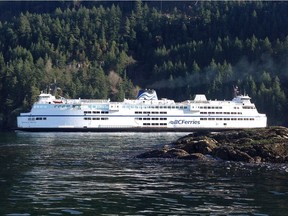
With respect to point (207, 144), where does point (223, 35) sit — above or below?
above

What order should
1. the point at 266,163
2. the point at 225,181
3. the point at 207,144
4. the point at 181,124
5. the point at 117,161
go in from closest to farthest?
the point at 225,181 < the point at 266,163 < the point at 117,161 < the point at 207,144 < the point at 181,124

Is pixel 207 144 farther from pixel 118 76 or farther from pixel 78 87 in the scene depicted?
pixel 118 76

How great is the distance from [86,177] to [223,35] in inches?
6292

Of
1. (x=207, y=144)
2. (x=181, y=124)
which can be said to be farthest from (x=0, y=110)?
(x=207, y=144)

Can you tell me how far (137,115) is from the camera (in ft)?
410

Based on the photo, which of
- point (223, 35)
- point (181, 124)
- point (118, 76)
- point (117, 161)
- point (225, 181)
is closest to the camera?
A: point (225, 181)

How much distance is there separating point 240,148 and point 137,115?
243ft

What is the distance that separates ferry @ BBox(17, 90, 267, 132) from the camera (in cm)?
12188

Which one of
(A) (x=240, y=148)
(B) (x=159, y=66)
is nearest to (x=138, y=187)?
(A) (x=240, y=148)

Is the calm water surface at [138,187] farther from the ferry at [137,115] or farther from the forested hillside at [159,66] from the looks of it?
the forested hillside at [159,66]

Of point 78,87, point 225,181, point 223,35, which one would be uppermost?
point 223,35

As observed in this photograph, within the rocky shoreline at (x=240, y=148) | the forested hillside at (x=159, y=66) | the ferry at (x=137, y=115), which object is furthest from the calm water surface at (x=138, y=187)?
the forested hillside at (x=159, y=66)

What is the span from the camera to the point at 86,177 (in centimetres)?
3988

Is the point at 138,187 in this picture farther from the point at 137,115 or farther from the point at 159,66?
the point at 159,66
